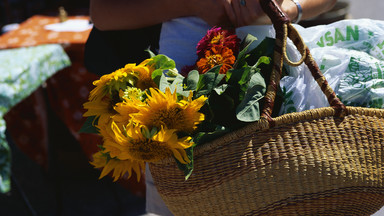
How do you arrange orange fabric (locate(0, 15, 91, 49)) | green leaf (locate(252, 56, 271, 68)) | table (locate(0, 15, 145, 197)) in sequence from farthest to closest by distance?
1. orange fabric (locate(0, 15, 91, 49))
2. table (locate(0, 15, 145, 197))
3. green leaf (locate(252, 56, 271, 68))

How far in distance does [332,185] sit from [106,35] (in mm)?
794

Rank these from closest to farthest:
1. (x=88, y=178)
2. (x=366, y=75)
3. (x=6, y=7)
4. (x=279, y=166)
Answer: (x=279, y=166) < (x=366, y=75) < (x=88, y=178) < (x=6, y=7)

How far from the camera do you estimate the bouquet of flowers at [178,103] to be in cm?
78

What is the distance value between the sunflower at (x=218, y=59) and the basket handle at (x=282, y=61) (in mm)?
96

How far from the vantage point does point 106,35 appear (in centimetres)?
126

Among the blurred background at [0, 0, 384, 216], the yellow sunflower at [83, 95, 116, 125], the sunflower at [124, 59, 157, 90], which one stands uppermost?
the sunflower at [124, 59, 157, 90]

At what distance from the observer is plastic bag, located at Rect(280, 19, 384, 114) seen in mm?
885

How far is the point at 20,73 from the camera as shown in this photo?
6.57 ft

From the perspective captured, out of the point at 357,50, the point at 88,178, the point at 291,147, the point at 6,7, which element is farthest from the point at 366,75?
the point at 6,7

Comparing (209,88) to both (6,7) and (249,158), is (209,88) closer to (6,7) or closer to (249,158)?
(249,158)

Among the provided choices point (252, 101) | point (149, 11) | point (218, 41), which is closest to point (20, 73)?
point (149, 11)

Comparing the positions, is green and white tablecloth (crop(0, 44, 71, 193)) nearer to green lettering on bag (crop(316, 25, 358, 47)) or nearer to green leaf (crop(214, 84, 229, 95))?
green leaf (crop(214, 84, 229, 95))

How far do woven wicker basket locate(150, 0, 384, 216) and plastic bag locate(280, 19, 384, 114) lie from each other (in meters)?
0.05

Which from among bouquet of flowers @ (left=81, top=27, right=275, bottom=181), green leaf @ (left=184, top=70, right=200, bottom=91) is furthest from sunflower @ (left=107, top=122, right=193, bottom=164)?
green leaf @ (left=184, top=70, right=200, bottom=91)
